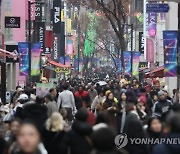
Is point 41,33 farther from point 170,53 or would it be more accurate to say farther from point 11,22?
point 170,53

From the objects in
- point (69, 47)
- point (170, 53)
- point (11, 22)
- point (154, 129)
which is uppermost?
point (11, 22)

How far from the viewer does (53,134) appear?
12.4 meters

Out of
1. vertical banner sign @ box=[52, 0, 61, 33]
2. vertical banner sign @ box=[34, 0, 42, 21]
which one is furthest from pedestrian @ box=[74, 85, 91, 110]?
vertical banner sign @ box=[52, 0, 61, 33]

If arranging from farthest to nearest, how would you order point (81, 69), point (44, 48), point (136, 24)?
point (81, 69) → point (136, 24) → point (44, 48)

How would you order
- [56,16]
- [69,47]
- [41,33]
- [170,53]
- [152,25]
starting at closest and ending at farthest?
[170,53], [41,33], [152,25], [56,16], [69,47]

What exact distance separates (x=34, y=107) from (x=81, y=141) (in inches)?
116

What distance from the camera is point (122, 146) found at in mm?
14617

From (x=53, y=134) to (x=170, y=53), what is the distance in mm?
12059

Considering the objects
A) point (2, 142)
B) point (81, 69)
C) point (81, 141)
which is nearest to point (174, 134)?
point (81, 141)

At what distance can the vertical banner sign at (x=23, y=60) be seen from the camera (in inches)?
1491

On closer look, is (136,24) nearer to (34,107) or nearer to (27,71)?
(27,71)

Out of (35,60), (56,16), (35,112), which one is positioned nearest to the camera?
(35,112)

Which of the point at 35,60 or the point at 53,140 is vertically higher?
the point at 53,140

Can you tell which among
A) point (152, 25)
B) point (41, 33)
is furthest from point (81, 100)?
point (152, 25)
